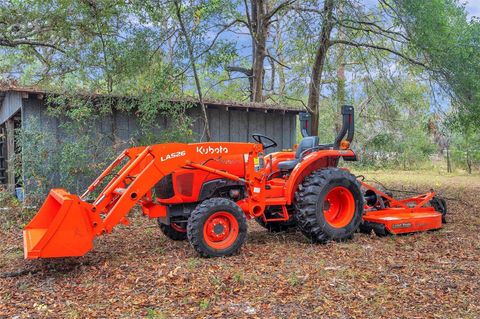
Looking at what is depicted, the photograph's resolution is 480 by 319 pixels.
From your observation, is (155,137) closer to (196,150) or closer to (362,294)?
(196,150)

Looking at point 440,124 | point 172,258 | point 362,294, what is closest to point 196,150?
point 172,258

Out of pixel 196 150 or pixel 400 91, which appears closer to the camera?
pixel 196 150

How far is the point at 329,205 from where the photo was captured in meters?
7.13

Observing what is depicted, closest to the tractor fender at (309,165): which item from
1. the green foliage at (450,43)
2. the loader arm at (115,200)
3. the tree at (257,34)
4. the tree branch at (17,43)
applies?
the loader arm at (115,200)

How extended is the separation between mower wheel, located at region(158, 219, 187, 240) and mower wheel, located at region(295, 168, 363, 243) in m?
1.60

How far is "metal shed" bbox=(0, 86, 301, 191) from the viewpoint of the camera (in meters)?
9.80

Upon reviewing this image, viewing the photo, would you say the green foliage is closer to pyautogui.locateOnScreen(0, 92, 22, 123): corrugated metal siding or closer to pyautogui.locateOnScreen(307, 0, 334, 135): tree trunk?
pyautogui.locateOnScreen(307, 0, 334, 135): tree trunk

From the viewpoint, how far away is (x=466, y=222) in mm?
8664

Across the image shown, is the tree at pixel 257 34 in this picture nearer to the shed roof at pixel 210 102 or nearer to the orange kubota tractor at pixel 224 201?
the shed roof at pixel 210 102

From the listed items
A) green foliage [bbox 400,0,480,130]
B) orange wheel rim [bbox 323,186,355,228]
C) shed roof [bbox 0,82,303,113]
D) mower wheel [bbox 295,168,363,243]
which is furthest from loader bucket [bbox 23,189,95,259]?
green foliage [bbox 400,0,480,130]

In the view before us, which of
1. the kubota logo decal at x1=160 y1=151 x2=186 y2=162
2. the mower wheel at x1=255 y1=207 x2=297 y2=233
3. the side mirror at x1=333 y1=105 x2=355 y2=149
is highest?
the side mirror at x1=333 y1=105 x2=355 y2=149

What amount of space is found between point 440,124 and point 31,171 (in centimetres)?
924

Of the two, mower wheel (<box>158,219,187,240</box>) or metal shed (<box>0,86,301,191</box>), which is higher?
metal shed (<box>0,86,301,191</box>)

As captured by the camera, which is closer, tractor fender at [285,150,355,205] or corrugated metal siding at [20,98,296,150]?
tractor fender at [285,150,355,205]
